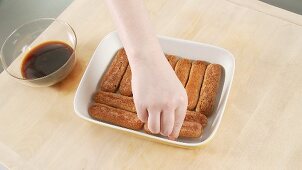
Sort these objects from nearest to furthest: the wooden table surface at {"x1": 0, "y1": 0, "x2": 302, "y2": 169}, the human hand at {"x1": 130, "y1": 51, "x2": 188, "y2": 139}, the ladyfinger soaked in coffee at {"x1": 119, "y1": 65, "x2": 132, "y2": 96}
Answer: the human hand at {"x1": 130, "y1": 51, "x2": 188, "y2": 139} < the wooden table surface at {"x1": 0, "y1": 0, "x2": 302, "y2": 169} < the ladyfinger soaked in coffee at {"x1": 119, "y1": 65, "x2": 132, "y2": 96}

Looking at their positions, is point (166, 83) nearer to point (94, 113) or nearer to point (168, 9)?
point (94, 113)

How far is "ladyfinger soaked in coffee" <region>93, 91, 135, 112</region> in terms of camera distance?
0.85 meters

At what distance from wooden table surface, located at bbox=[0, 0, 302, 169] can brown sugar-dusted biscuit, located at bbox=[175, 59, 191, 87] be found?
0.28ft

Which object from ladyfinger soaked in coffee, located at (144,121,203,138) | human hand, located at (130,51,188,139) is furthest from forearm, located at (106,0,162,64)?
ladyfinger soaked in coffee, located at (144,121,203,138)

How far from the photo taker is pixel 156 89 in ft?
1.95

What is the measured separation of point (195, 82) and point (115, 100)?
7.5 inches

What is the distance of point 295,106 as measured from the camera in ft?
2.67

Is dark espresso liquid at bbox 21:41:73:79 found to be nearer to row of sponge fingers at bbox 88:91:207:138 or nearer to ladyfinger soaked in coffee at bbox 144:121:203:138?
row of sponge fingers at bbox 88:91:207:138

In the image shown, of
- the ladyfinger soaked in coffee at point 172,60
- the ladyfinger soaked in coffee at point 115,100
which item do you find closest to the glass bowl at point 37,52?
the ladyfinger soaked in coffee at point 115,100

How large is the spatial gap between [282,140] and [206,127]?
16 cm

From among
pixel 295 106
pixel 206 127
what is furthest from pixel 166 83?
pixel 295 106

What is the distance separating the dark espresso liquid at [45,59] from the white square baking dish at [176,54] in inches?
2.8

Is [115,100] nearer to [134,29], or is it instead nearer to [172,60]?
[172,60]

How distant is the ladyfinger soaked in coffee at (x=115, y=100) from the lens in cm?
85
